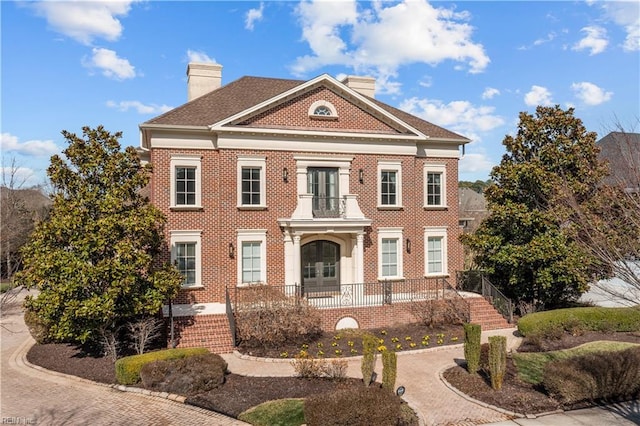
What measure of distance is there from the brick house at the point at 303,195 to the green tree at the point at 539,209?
8.76 feet

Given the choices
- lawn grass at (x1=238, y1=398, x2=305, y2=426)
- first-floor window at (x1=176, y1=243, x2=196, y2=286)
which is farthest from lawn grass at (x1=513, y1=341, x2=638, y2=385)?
first-floor window at (x1=176, y1=243, x2=196, y2=286)

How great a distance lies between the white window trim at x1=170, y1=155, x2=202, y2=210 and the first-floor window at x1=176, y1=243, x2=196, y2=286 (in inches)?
62.4

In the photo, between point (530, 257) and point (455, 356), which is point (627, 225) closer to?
point (455, 356)

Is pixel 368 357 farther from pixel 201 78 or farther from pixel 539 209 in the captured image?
pixel 201 78

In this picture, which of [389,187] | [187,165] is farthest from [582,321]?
[187,165]

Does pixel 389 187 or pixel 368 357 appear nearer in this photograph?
pixel 368 357

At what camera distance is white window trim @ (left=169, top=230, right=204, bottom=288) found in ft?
61.6

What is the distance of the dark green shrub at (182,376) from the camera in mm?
11672

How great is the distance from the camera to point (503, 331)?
1825 centimetres

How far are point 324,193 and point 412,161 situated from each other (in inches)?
178

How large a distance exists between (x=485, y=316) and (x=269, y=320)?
30.0 feet

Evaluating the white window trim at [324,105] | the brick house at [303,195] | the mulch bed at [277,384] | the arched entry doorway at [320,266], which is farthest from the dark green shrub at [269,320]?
the white window trim at [324,105]

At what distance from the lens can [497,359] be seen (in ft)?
38.2

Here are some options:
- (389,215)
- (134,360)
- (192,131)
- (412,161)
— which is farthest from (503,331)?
(192,131)
